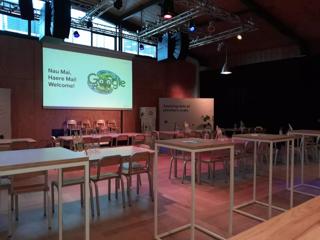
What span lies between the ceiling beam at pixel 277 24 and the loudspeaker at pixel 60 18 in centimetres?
456

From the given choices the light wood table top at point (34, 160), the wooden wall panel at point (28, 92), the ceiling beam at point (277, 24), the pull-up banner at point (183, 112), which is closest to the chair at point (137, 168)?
the light wood table top at point (34, 160)

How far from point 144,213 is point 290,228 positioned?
8.38 feet

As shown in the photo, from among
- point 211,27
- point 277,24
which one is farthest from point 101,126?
point 277,24

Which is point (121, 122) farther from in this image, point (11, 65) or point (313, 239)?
point (313, 239)

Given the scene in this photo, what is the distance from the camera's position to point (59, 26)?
213 inches

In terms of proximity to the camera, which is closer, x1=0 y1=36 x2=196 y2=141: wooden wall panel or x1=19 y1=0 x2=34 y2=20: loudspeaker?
x1=19 y1=0 x2=34 y2=20: loudspeaker

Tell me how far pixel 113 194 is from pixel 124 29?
7045mm

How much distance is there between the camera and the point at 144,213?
3316 mm

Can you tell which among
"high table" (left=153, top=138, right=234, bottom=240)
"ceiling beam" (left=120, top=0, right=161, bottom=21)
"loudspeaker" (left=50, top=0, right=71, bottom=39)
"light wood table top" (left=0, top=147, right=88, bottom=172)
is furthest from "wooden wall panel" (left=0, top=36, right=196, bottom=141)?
"high table" (left=153, top=138, right=234, bottom=240)

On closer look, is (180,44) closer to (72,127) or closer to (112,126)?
(112,126)

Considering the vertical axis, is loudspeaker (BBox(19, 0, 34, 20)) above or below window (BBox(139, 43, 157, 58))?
below

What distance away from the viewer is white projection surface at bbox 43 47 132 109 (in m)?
7.70

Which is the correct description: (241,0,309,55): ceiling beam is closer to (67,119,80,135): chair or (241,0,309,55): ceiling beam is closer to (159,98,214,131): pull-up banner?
(159,98,214,131): pull-up banner

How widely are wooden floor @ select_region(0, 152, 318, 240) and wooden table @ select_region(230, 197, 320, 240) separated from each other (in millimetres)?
1778
